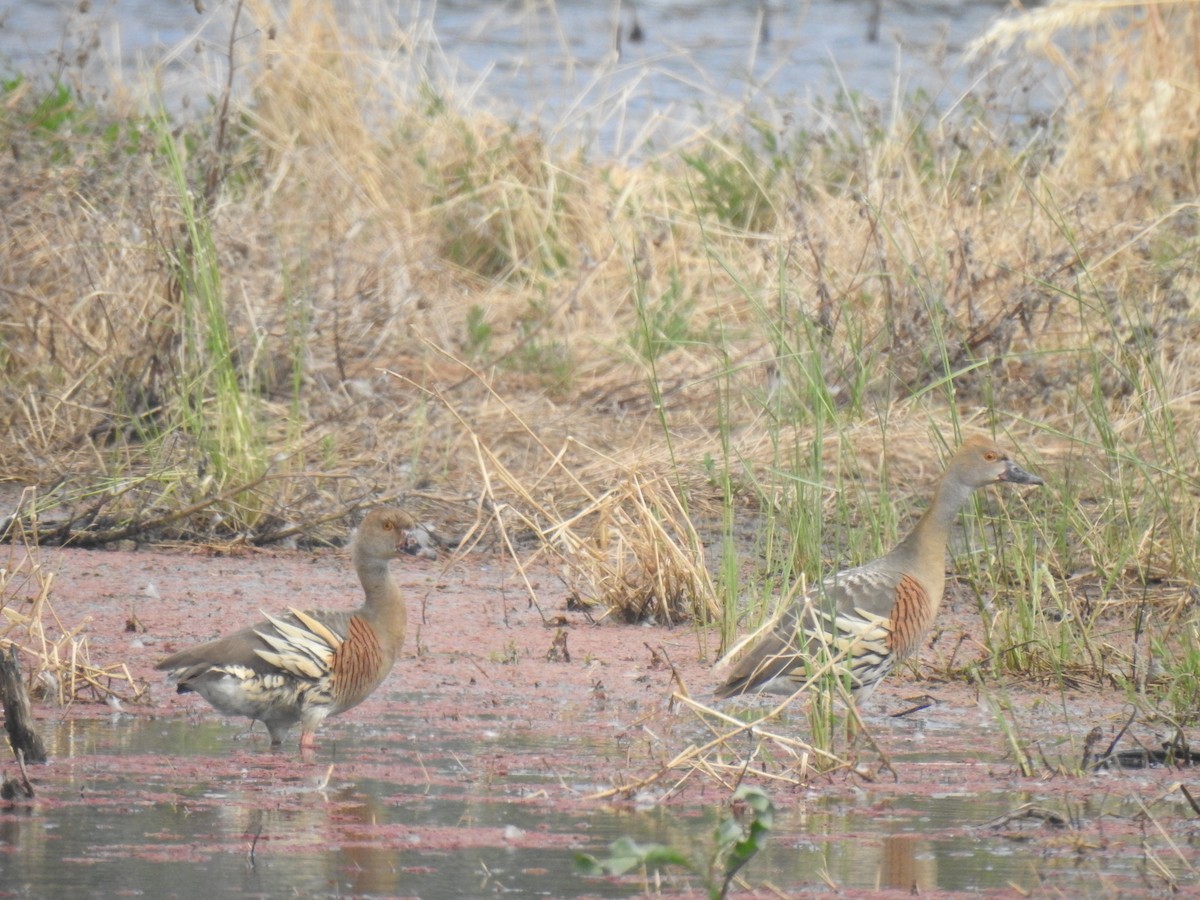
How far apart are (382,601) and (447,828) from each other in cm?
146

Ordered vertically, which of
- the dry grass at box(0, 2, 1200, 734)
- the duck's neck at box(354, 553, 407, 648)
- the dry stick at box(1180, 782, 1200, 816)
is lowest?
the dry stick at box(1180, 782, 1200, 816)

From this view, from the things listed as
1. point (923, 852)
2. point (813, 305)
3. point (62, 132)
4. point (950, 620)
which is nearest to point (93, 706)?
point (923, 852)

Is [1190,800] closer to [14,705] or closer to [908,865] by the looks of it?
[908,865]

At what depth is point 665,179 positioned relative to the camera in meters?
12.2

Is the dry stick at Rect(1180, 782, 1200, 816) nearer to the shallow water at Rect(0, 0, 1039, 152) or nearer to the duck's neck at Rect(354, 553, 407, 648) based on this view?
the duck's neck at Rect(354, 553, 407, 648)

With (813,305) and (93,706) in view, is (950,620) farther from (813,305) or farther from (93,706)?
(93,706)

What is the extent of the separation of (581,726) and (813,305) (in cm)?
385

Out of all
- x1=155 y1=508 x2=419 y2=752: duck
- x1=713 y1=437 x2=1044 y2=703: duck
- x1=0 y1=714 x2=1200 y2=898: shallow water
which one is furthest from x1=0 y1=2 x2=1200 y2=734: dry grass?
x1=0 y1=714 x2=1200 y2=898: shallow water

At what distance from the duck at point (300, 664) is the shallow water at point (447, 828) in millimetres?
141

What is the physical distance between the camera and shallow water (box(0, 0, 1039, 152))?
13.2m

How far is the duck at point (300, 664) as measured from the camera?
5527 mm

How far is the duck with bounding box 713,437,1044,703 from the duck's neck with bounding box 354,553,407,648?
0.96m

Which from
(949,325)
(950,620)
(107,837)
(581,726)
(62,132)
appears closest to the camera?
(107,837)

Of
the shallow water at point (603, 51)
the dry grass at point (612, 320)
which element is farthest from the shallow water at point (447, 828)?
the shallow water at point (603, 51)
